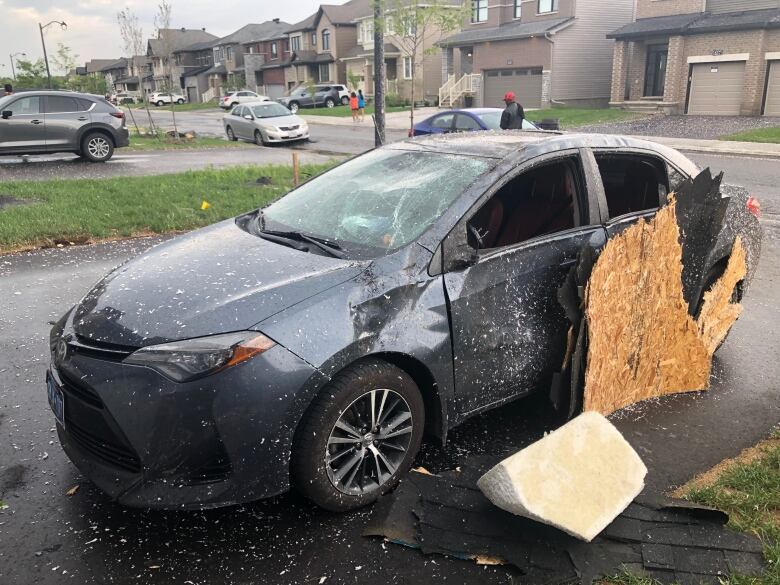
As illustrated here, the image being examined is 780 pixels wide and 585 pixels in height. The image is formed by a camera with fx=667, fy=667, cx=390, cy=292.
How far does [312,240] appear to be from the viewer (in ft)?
11.8

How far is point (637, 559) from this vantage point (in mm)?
2732

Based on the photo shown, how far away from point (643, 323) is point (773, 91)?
29.3 metres

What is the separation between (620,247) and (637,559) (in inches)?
67.5

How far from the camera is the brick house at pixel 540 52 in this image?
3684cm

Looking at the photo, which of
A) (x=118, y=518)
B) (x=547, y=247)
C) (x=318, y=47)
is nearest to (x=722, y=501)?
(x=547, y=247)

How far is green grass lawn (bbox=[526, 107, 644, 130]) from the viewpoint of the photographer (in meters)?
29.0

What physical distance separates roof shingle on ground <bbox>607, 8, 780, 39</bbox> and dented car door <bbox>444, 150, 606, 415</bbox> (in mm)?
28948

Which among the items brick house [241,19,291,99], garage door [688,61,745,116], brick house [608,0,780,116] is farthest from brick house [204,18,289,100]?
garage door [688,61,745,116]

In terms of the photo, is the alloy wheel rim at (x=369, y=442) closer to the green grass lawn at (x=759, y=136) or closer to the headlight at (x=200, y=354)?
the headlight at (x=200, y=354)

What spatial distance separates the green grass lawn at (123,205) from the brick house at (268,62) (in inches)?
2296

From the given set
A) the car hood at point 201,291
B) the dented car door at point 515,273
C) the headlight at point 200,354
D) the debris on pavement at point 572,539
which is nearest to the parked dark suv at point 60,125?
the car hood at point 201,291

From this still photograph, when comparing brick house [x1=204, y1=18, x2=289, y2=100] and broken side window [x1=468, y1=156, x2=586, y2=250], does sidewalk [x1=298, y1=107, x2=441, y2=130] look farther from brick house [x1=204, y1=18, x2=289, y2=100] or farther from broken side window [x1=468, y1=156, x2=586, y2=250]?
brick house [x1=204, y1=18, x2=289, y2=100]

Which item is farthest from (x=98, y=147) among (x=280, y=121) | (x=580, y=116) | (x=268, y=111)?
(x=580, y=116)

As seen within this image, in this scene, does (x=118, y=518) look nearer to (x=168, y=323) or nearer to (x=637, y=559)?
(x=168, y=323)
